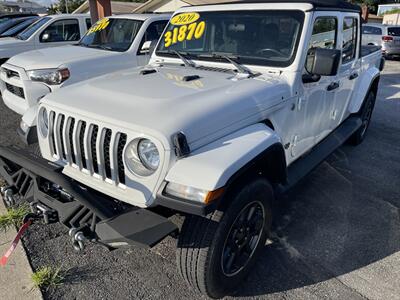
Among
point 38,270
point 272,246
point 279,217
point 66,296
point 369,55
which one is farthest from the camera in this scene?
point 369,55

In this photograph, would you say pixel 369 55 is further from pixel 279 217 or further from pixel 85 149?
pixel 85 149

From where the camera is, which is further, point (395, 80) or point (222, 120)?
point (395, 80)

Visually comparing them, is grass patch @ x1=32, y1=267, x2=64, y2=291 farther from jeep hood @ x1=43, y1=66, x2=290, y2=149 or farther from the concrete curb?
jeep hood @ x1=43, y1=66, x2=290, y2=149

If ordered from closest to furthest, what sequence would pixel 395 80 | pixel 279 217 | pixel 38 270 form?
pixel 38 270, pixel 279 217, pixel 395 80

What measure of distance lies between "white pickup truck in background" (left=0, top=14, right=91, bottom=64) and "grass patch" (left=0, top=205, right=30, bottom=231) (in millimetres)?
6373

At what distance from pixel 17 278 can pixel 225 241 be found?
1620mm

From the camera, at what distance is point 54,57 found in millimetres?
5828

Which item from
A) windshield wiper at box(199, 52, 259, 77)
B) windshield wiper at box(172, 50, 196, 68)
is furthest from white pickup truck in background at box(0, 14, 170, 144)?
windshield wiper at box(199, 52, 259, 77)

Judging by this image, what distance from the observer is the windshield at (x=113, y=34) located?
21.4ft

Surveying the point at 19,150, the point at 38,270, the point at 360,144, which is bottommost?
the point at 360,144

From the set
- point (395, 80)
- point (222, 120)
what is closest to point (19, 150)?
point (222, 120)

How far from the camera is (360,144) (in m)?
A: 5.73

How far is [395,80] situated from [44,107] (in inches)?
454

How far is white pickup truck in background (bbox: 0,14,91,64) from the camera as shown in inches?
340
